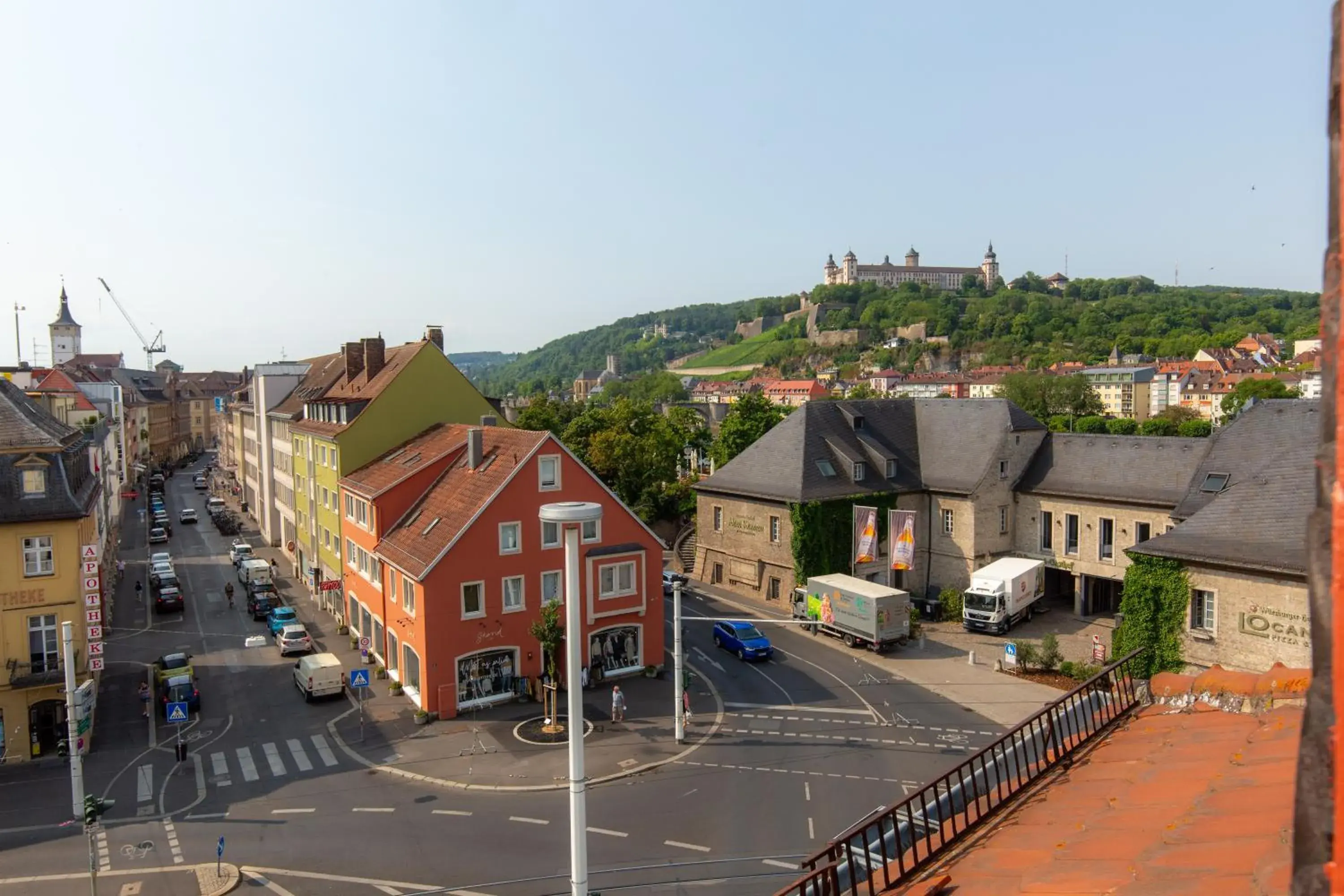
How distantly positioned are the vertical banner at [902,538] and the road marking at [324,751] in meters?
27.3

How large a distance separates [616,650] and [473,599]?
22.6 ft

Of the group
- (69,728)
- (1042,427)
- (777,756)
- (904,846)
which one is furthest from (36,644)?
(1042,427)

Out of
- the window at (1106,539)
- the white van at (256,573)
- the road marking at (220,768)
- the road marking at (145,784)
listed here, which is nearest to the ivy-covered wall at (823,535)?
the window at (1106,539)

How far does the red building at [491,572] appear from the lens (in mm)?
33500

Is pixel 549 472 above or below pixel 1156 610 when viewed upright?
above

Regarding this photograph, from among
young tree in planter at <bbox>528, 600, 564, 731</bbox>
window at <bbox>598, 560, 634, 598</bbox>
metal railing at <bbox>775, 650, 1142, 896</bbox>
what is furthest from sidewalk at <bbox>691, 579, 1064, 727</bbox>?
metal railing at <bbox>775, 650, 1142, 896</bbox>

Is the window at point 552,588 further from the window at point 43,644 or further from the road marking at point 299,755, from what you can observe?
the window at point 43,644

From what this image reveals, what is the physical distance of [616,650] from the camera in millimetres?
37594

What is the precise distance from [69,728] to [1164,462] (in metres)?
46.0

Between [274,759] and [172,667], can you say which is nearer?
[274,759]

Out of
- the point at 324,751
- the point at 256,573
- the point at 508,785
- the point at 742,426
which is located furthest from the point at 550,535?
the point at 742,426

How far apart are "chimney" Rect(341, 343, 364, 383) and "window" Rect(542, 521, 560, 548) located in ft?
78.1

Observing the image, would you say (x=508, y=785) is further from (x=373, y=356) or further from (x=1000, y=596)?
(x=373, y=356)

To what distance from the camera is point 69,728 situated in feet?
80.3
